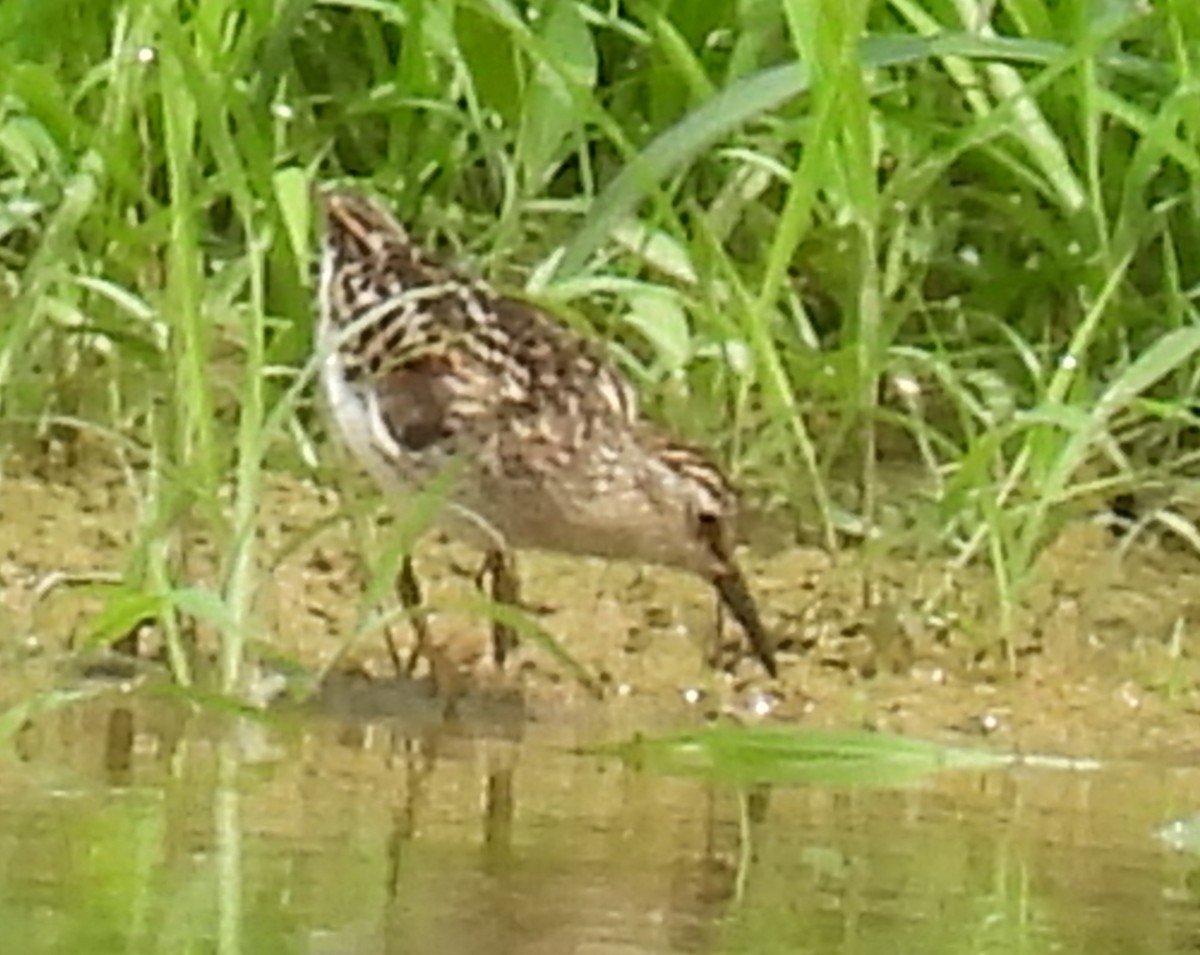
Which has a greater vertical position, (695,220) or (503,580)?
(695,220)

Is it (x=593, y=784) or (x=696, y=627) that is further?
(x=696, y=627)

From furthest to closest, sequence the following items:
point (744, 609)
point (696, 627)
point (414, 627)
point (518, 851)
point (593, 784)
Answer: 1. point (696, 627)
2. point (744, 609)
3. point (414, 627)
4. point (593, 784)
5. point (518, 851)

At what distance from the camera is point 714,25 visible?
596cm

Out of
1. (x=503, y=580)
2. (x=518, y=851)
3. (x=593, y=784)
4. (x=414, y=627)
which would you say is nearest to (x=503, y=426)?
(x=503, y=580)

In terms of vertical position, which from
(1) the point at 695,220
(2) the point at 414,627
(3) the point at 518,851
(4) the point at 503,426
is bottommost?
(3) the point at 518,851

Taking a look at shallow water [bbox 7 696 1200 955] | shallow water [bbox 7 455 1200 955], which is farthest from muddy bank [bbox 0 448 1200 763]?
shallow water [bbox 7 696 1200 955]

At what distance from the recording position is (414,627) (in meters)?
4.96

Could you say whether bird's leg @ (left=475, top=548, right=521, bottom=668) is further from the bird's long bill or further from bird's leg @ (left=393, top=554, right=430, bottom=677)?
the bird's long bill

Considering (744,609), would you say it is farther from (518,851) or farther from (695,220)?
(518,851)

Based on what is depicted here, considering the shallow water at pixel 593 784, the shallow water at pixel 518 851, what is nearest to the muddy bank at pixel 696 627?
the shallow water at pixel 593 784

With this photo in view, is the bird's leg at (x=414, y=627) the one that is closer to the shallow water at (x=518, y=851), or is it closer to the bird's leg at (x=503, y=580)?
the bird's leg at (x=503, y=580)

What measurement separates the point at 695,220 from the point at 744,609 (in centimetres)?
51

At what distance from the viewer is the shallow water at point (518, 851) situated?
3.22 metres

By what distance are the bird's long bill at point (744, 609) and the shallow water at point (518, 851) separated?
23.1 inches
